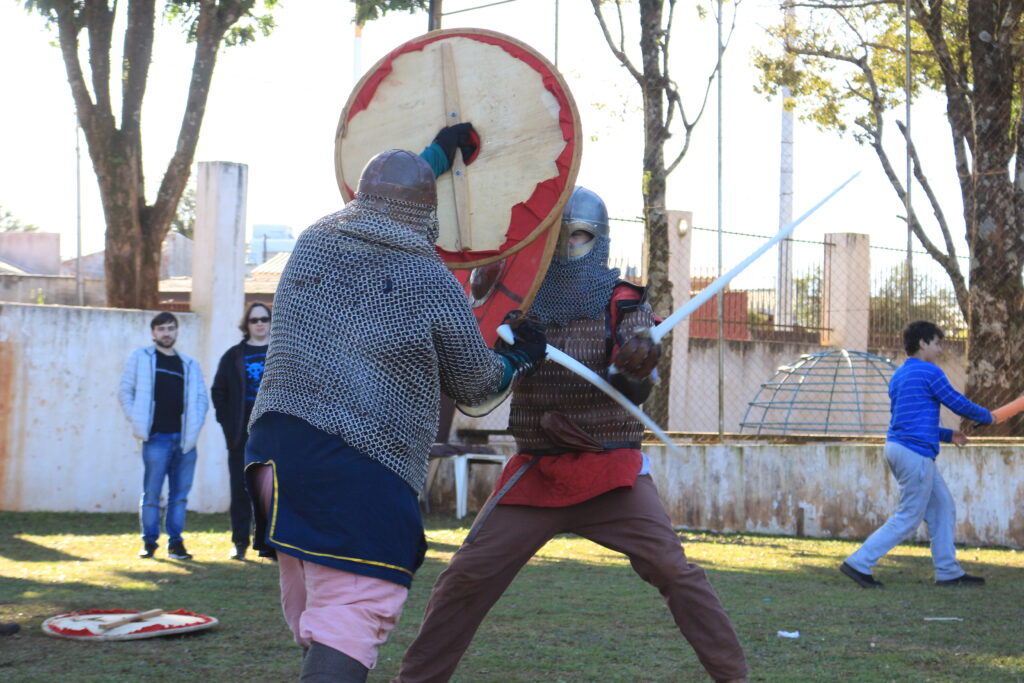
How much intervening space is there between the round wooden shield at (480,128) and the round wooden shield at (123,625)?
2.40 meters

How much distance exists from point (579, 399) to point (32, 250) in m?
30.8

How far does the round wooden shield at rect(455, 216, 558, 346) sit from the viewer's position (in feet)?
14.2

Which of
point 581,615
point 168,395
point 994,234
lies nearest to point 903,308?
point 994,234

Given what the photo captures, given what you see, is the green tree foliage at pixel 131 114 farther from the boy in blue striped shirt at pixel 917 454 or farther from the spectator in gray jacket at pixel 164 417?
the boy in blue striped shirt at pixel 917 454

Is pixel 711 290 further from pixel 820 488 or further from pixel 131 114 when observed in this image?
pixel 131 114

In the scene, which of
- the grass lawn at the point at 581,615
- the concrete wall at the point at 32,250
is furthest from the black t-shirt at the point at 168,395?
the concrete wall at the point at 32,250

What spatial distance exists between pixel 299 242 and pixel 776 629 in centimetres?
387

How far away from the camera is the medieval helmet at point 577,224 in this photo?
4.49 metres

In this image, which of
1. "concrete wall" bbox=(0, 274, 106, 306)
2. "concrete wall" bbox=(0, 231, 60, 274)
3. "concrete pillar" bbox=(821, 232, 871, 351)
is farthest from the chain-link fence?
"concrete wall" bbox=(0, 231, 60, 274)

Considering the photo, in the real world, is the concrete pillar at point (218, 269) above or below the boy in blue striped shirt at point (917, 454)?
above

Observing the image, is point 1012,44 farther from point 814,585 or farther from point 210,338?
point 210,338

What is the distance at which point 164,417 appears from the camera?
919 centimetres

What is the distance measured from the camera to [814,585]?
812 centimetres

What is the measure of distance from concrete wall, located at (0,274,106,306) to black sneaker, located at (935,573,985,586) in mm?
17341
